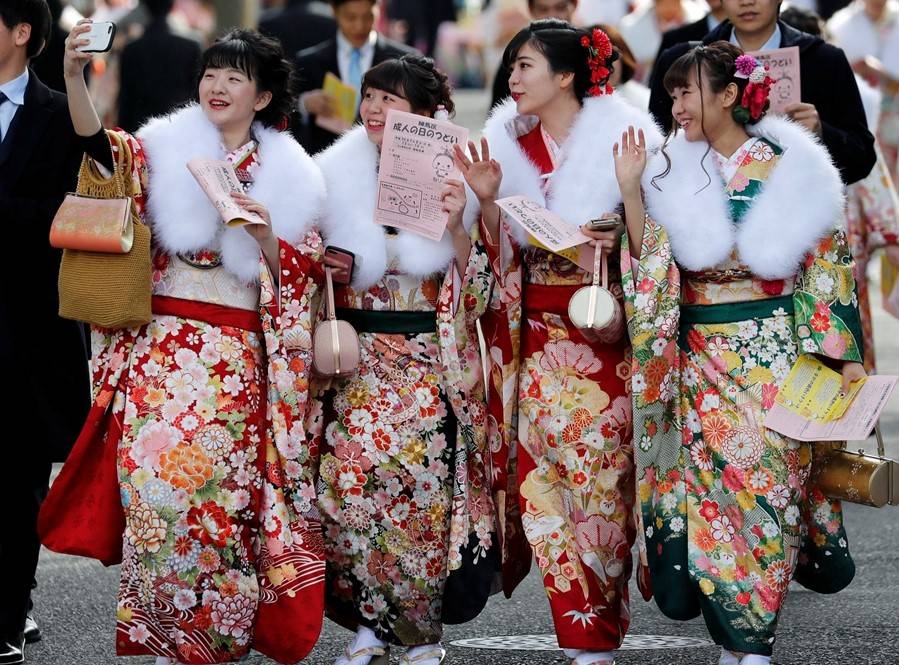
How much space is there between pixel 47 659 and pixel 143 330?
117 cm

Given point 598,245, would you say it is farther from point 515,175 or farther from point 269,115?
point 269,115

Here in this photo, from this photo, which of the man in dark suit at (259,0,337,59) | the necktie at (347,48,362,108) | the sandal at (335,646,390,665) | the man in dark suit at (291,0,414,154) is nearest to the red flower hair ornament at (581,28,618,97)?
the sandal at (335,646,390,665)

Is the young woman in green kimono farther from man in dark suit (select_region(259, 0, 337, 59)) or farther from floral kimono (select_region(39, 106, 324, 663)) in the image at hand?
man in dark suit (select_region(259, 0, 337, 59))

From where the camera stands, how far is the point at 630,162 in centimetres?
497

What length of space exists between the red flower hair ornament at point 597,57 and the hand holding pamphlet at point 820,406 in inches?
40.8

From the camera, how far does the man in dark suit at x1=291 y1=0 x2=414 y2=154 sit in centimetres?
809

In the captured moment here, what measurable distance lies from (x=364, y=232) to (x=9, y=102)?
117cm

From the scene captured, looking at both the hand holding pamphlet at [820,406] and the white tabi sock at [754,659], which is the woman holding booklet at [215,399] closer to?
the white tabi sock at [754,659]

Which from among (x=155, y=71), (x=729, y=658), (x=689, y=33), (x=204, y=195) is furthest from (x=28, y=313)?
(x=155, y=71)

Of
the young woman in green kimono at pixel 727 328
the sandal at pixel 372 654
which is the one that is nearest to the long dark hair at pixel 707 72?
the young woman in green kimono at pixel 727 328

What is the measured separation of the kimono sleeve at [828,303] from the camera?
4918 millimetres

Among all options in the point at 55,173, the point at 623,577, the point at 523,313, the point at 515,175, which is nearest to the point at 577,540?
the point at 623,577

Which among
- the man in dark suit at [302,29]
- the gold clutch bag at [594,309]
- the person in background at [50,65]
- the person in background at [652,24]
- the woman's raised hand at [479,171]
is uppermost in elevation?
the person in background at [652,24]

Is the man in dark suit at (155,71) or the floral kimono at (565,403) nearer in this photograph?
the floral kimono at (565,403)
